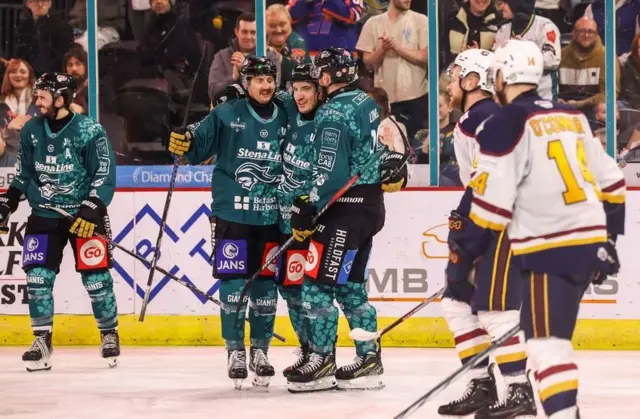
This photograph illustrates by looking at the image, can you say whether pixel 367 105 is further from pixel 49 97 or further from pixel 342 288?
pixel 49 97

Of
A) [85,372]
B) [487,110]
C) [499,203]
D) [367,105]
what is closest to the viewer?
[499,203]

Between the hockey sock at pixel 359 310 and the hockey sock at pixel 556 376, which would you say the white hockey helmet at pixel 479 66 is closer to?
the hockey sock at pixel 359 310

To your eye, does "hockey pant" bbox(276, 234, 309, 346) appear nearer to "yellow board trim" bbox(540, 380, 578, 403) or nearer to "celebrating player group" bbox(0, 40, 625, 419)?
"celebrating player group" bbox(0, 40, 625, 419)

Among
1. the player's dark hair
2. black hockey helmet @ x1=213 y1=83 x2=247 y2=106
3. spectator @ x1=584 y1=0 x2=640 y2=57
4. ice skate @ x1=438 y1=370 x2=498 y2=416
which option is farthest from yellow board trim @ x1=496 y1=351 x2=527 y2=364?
the player's dark hair

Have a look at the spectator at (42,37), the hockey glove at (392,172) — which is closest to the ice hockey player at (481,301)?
the hockey glove at (392,172)

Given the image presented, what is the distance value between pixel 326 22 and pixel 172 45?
1.00 meters

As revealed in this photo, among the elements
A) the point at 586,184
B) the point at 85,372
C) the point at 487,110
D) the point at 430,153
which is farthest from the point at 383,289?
the point at 586,184

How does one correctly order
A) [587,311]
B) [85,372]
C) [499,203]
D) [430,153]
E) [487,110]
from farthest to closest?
[430,153], [587,311], [85,372], [487,110], [499,203]

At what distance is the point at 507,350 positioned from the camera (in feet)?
15.7

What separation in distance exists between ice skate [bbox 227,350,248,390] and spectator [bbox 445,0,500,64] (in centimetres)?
287

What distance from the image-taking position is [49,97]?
6.64m

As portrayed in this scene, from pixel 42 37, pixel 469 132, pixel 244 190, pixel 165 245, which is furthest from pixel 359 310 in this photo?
pixel 42 37

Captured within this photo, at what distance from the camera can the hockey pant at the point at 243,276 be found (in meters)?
5.91

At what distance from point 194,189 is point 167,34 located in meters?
1.30
